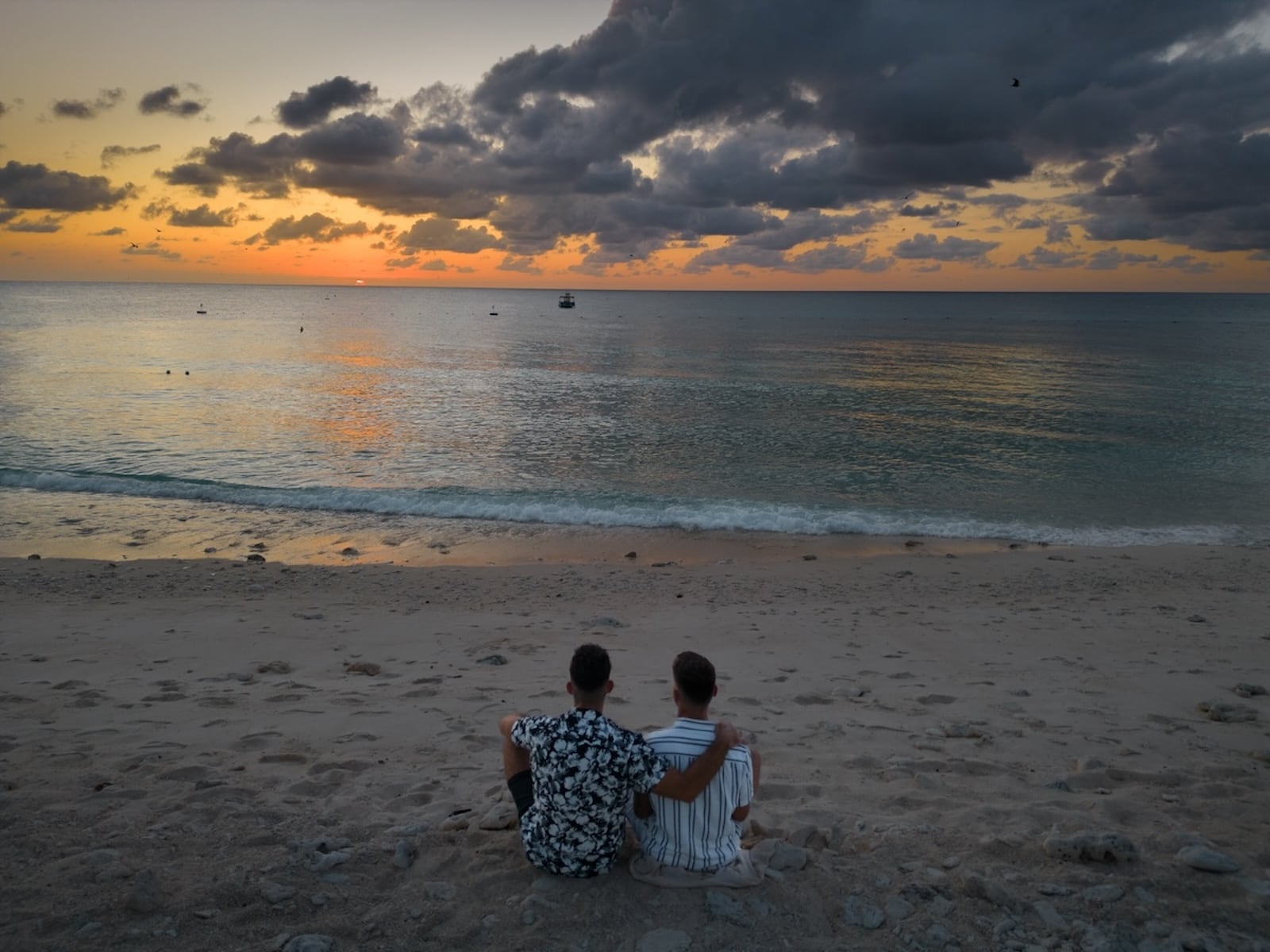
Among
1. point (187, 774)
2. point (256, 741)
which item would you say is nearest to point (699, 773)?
point (187, 774)

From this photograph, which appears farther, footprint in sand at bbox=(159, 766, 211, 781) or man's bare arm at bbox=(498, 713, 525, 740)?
footprint in sand at bbox=(159, 766, 211, 781)

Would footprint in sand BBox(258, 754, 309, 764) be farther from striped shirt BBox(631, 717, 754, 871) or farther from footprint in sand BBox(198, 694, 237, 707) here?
striped shirt BBox(631, 717, 754, 871)

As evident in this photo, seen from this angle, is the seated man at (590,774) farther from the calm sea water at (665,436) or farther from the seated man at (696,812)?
the calm sea water at (665,436)

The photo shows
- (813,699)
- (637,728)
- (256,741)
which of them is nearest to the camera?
(256,741)

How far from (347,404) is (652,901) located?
3370 cm

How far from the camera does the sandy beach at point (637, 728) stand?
404 centimetres

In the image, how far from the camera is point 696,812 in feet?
14.0

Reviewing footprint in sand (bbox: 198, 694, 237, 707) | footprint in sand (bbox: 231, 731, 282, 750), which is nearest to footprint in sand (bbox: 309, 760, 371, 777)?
footprint in sand (bbox: 231, 731, 282, 750)

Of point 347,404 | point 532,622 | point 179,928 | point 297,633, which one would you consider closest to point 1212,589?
point 532,622

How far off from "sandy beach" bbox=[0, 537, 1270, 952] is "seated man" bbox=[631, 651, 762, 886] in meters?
0.13

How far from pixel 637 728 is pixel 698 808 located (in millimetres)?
2739

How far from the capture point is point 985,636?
9836 millimetres

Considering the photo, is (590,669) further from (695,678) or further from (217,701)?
(217,701)

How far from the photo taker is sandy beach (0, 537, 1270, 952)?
4043 mm
